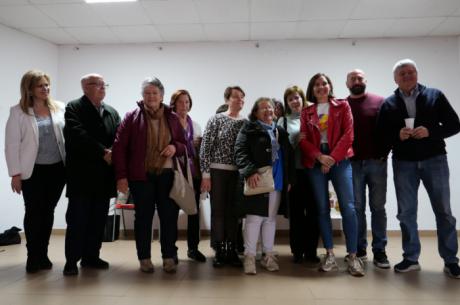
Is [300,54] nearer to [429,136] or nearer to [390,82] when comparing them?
[390,82]

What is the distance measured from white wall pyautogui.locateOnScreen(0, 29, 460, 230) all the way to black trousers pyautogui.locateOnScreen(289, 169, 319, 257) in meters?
2.04

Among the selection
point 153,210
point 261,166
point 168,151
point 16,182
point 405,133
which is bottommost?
point 153,210

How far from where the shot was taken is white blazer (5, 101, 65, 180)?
2498mm

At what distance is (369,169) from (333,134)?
493mm

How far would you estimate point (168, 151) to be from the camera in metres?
2.41

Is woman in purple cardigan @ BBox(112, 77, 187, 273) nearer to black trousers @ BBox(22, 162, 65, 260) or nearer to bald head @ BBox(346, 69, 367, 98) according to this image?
black trousers @ BBox(22, 162, 65, 260)

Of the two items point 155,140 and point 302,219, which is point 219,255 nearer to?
point 302,219

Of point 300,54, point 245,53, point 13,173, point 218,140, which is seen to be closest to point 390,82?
point 300,54

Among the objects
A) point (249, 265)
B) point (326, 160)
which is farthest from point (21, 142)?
point (326, 160)

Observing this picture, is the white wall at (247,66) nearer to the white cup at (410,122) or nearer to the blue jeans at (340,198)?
the blue jeans at (340,198)

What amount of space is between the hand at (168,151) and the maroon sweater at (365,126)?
4.77 feet

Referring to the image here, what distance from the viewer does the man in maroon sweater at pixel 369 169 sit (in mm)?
2668

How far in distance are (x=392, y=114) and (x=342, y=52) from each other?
2667mm

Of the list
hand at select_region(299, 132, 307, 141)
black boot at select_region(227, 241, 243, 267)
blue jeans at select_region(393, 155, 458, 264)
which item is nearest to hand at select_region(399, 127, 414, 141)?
blue jeans at select_region(393, 155, 458, 264)
